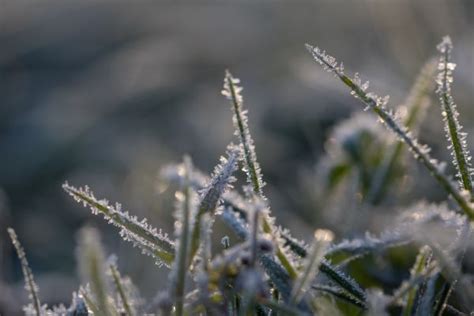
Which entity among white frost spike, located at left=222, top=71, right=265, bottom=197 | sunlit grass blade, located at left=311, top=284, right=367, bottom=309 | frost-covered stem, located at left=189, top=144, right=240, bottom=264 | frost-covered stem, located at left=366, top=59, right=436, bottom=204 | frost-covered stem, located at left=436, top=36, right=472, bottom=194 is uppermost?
frost-covered stem, located at left=366, top=59, right=436, bottom=204

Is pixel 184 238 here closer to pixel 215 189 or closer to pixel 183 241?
pixel 183 241

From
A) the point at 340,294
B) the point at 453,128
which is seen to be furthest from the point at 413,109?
the point at 340,294

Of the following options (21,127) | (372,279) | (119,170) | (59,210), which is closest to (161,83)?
(21,127)

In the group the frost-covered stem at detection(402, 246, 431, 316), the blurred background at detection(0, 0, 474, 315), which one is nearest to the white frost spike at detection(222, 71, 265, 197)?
the frost-covered stem at detection(402, 246, 431, 316)

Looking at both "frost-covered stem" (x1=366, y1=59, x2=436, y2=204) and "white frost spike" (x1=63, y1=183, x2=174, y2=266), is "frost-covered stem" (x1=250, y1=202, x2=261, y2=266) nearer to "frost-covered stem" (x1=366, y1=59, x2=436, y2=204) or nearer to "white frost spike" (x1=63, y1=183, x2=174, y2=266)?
"white frost spike" (x1=63, y1=183, x2=174, y2=266)

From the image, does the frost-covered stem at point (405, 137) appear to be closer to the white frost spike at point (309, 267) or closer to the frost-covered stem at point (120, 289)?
the white frost spike at point (309, 267)

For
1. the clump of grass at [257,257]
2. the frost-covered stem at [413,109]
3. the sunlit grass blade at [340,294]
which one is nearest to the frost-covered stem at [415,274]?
the clump of grass at [257,257]
